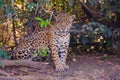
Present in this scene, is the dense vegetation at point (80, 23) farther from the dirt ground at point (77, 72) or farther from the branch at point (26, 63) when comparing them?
the branch at point (26, 63)

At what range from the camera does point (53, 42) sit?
6090mm

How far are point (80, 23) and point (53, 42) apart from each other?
0.79 m

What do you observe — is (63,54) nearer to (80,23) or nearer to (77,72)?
(77,72)

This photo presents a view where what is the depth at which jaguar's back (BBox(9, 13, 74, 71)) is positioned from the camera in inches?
237

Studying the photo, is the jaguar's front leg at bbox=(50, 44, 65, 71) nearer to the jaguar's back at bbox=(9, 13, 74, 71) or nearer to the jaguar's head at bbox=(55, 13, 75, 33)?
the jaguar's back at bbox=(9, 13, 74, 71)

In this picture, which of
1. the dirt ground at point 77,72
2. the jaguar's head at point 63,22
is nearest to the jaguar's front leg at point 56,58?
the dirt ground at point 77,72

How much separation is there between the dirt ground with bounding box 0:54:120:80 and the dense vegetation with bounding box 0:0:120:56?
44 centimetres

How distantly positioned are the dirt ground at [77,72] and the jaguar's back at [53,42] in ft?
0.71

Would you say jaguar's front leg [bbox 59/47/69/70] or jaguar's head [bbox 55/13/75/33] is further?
jaguar's front leg [bbox 59/47/69/70]

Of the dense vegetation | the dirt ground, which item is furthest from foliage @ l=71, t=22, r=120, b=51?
the dirt ground

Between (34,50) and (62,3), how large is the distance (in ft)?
3.86

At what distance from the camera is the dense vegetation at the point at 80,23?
6242 millimetres

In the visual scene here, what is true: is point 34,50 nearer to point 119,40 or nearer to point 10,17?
point 10,17

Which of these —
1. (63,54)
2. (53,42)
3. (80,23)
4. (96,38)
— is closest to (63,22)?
(53,42)
